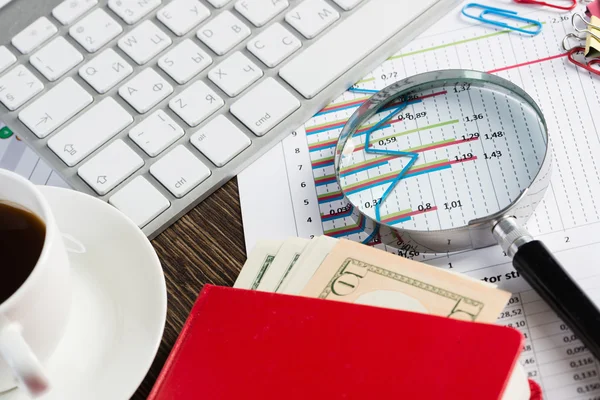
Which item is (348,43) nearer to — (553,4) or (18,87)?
(553,4)

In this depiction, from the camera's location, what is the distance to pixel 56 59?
89 cm

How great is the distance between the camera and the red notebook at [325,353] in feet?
1.89

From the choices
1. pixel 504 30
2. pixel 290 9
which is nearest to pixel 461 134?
pixel 504 30

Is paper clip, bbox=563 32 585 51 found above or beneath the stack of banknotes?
above

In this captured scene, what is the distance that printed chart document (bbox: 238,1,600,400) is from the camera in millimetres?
659

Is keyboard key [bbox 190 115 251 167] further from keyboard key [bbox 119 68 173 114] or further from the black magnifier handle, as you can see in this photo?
the black magnifier handle

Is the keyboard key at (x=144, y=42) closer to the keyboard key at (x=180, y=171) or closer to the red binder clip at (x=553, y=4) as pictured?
the keyboard key at (x=180, y=171)

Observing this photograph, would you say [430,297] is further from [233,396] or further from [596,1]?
[596,1]

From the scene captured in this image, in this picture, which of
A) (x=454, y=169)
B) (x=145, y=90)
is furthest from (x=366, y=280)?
(x=145, y=90)

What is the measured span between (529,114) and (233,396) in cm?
40

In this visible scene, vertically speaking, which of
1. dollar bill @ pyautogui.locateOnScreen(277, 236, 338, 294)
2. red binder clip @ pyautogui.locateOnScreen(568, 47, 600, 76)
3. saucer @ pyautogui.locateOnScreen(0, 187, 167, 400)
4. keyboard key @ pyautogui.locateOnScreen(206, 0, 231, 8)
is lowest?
saucer @ pyautogui.locateOnScreen(0, 187, 167, 400)

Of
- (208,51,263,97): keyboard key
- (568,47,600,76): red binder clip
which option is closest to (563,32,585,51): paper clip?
(568,47,600,76): red binder clip

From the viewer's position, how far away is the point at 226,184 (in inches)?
32.1

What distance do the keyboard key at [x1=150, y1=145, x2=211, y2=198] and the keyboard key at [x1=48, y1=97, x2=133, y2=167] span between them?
7cm
